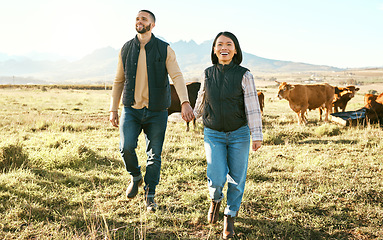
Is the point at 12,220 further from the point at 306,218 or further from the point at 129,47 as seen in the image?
the point at 306,218

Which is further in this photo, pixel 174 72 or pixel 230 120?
pixel 174 72

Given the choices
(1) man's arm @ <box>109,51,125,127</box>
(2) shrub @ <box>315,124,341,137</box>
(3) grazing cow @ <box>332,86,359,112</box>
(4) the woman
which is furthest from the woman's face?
(3) grazing cow @ <box>332,86,359,112</box>

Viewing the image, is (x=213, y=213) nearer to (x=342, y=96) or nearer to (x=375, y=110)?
(x=375, y=110)

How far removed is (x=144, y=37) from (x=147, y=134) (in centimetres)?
122

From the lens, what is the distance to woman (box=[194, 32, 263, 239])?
305cm

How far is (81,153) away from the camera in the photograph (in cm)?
596

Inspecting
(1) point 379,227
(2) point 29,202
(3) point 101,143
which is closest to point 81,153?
(3) point 101,143

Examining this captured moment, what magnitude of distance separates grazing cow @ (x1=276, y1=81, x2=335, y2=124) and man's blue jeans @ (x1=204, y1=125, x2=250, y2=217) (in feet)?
27.5

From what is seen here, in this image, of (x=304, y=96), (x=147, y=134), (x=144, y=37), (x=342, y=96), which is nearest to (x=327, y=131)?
(x=304, y=96)

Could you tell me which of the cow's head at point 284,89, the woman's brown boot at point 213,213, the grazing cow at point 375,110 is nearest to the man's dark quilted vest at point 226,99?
the woman's brown boot at point 213,213

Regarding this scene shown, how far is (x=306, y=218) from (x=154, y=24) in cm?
Result: 306

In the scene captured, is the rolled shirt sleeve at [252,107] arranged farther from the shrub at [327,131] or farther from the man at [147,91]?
the shrub at [327,131]

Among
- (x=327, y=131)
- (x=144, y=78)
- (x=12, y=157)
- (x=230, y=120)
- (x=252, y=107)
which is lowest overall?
(x=327, y=131)

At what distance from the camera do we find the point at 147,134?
370 centimetres
